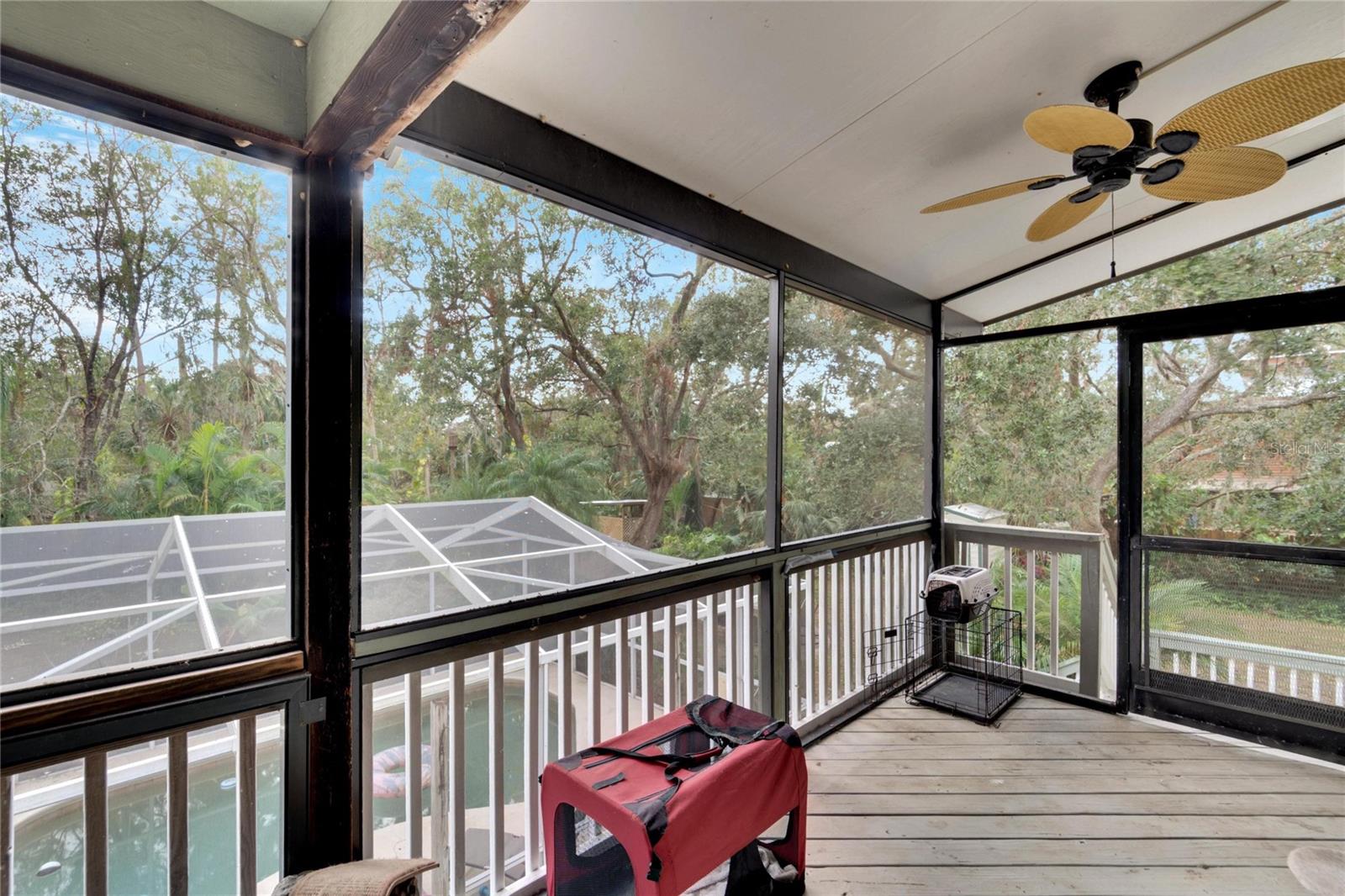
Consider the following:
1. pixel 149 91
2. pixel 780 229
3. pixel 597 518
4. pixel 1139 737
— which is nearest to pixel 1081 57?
pixel 780 229

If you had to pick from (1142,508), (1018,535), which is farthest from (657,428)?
(1142,508)

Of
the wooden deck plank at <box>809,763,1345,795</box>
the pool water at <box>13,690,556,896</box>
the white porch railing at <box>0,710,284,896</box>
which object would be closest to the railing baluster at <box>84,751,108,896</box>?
the white porch railing at <box>0,710,284,896</box>

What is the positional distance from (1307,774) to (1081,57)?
3095 mm

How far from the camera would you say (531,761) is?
6.15 feet

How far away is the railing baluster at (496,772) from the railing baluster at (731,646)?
106 cm

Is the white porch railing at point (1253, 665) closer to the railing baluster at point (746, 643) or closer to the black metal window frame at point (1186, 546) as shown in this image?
the black metal window frame at point (1186, 546)

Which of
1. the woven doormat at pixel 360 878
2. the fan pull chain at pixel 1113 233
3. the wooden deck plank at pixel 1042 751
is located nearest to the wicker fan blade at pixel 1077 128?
the fan pull chain at pixel 1113 233

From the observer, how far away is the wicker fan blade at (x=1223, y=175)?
5.56 ft

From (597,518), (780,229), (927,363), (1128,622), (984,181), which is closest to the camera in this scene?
(597,518)

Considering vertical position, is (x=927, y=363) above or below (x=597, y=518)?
above

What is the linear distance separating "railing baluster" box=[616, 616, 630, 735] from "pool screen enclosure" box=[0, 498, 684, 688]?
362 millimetres

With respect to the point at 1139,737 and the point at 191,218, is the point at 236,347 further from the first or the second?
the point at 1139,737

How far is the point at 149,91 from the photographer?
44.8 inches

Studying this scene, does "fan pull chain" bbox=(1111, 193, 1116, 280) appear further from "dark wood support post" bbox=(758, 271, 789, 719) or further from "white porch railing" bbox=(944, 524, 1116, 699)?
"dark wood support post" bbox=(758, 271, 789, 719)
